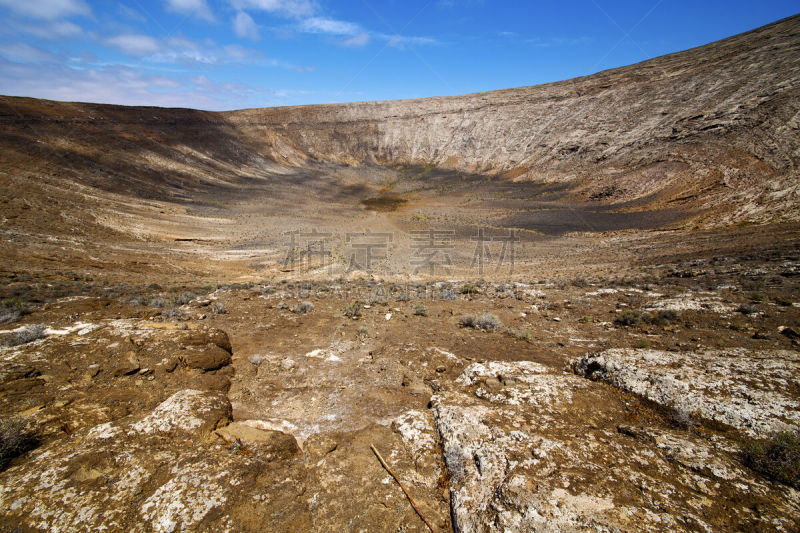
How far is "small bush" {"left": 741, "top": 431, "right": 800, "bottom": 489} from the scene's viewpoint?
312 cm

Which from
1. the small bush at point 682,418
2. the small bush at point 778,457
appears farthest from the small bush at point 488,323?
the small bush at point 778,457

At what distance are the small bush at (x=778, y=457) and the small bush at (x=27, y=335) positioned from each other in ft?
31.6

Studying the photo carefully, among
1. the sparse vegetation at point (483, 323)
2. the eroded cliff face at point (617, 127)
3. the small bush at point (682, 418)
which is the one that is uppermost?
the eroded cliff face at point (617, 127)

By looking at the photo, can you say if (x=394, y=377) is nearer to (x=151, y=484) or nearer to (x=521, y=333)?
(x=521, y=333)

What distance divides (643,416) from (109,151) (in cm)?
4705

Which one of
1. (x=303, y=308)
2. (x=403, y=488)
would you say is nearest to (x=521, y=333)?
(x=403, y=488)

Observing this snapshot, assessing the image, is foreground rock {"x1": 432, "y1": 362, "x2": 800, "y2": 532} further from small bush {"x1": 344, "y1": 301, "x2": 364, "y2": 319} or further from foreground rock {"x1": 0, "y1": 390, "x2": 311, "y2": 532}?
small bush {"x1": 344, "y1": 301, "x2": 364, "y2": 319}

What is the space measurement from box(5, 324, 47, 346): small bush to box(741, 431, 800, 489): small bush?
964 centimetres

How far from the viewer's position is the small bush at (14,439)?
334 cm

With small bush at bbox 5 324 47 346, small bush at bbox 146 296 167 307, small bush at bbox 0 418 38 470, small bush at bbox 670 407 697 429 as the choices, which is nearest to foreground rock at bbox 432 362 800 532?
small bush at bbox 670 407 697 429

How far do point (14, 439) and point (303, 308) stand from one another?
5.89 m

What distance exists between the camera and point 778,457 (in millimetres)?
3307

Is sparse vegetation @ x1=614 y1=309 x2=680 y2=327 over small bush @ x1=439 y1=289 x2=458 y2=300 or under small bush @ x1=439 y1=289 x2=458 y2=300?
over

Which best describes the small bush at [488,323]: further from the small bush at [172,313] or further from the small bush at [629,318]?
the small bush at [172,313]
